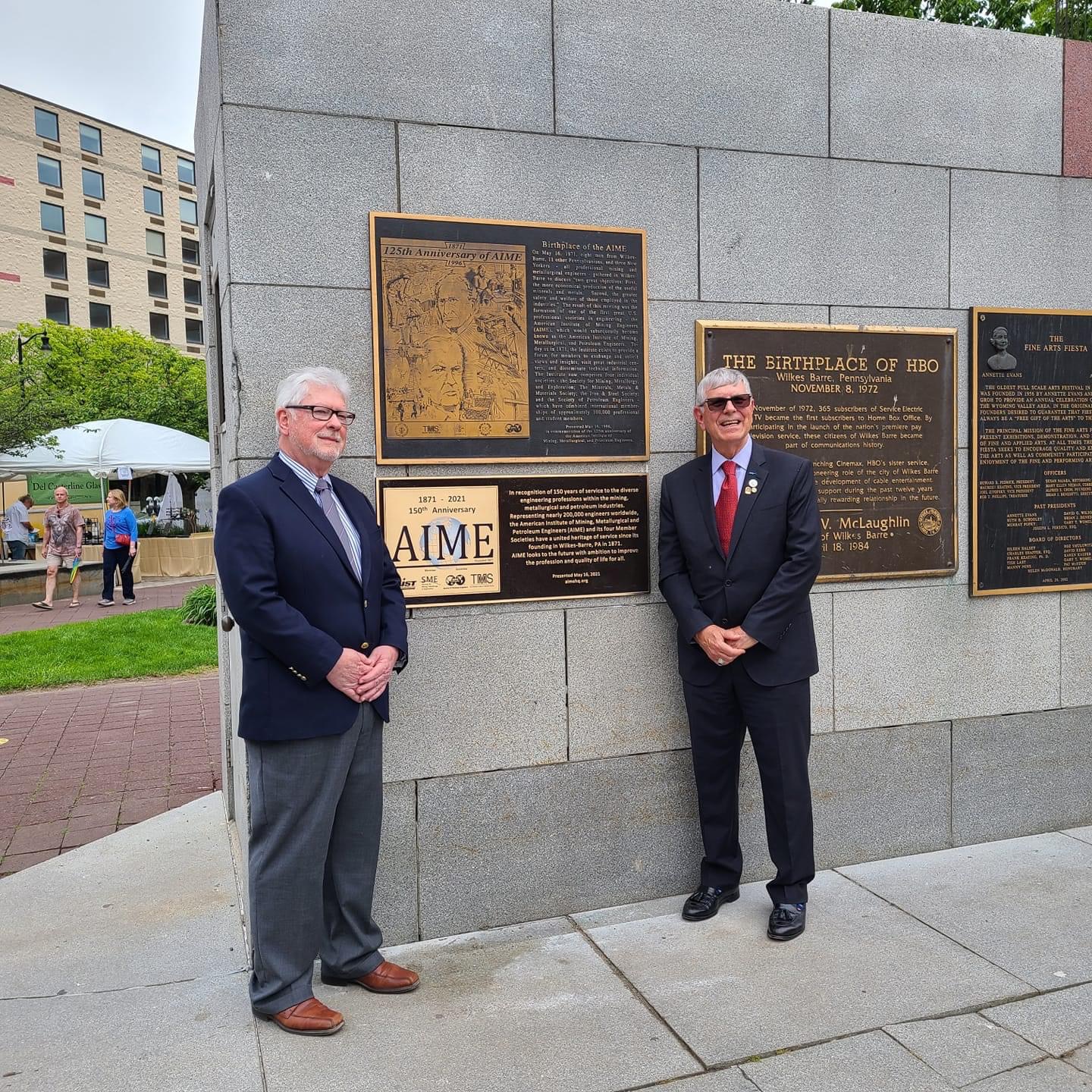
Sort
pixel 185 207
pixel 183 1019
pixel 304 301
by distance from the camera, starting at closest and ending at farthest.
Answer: pixel 183 1019
pixel 304 301
pixel 185 207

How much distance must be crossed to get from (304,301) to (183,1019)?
265cm

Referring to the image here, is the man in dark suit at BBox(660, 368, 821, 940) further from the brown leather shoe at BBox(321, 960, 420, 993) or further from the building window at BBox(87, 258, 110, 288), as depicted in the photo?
the building window at BBox(87, 258, 110, 288)

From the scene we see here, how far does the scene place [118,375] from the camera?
131 feet

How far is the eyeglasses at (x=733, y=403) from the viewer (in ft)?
12.8

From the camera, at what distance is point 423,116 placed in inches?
154

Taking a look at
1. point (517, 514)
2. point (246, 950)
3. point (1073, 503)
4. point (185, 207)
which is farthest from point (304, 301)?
point (185, 207)

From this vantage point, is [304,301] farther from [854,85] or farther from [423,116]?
[854,85]

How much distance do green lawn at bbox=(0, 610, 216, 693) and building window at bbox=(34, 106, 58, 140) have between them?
142 feet

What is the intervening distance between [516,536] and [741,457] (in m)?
1.00

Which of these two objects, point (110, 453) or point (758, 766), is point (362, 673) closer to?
point (758, 766)

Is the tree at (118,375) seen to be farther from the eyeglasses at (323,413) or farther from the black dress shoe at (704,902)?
the black dress shoe at (704,902)

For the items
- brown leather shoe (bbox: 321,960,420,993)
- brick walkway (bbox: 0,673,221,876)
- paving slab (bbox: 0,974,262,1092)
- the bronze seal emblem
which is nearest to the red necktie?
the bronze seal emblem

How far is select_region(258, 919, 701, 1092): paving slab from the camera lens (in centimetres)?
296

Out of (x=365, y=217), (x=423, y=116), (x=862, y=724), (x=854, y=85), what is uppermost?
(x=854, y=85)
